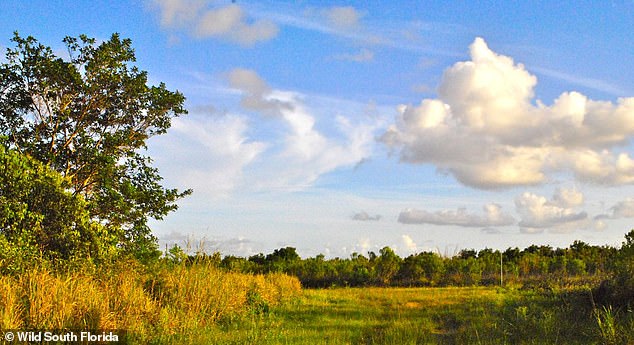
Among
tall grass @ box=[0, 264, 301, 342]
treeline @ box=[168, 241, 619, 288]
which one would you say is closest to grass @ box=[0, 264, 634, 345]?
tall grass @ box=[0, 264, 301, 342]

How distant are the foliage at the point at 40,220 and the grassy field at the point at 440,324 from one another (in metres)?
4.23

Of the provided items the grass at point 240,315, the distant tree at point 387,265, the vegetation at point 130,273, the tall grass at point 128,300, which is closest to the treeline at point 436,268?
the distant tree at point 387,265

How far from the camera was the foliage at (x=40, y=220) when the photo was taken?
12133 mm

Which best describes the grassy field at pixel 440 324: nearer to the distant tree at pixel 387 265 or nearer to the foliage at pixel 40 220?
the foliage at pixel 40 220

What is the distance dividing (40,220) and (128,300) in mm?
4108

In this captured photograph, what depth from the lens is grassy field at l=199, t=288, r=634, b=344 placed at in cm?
1047

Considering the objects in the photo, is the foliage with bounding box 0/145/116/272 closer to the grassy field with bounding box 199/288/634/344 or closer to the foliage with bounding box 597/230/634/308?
the grassy field with bounding box 199/288/634/344

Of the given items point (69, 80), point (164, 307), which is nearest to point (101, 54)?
point (69, 80)

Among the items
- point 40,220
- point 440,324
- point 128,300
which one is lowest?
point 440,324

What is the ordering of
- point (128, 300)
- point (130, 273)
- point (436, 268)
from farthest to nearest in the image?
1. point (436, 268)
2. point (130, 273)
3. point (128, 300)

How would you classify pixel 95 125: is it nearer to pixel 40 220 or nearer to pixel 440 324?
pixel 40 220

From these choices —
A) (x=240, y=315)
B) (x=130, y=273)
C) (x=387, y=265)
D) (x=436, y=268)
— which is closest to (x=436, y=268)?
(x=436, y=268)

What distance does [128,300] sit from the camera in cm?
1027

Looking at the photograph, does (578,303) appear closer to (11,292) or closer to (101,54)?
(11,292)
